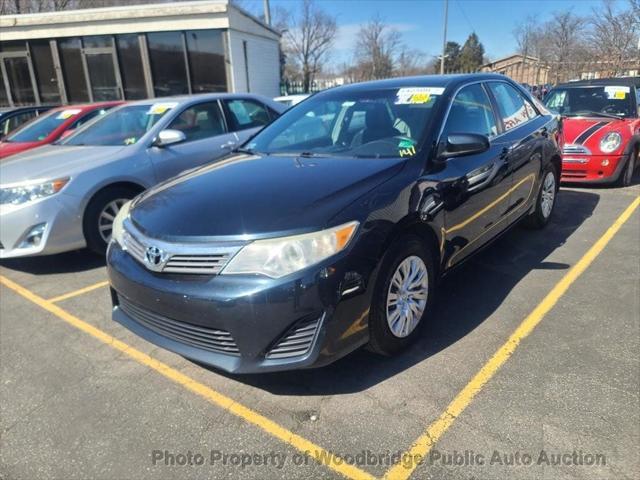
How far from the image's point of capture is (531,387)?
247 centimetres

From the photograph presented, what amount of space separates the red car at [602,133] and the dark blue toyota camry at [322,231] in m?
3.49

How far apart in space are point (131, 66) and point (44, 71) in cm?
393

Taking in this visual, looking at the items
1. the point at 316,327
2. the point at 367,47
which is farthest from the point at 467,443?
the point at 367,47

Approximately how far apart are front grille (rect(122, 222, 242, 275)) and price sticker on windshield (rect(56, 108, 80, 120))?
627 centimetres

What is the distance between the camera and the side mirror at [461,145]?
290cm

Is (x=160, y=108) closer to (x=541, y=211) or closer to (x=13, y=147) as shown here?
(x=13, y=147)

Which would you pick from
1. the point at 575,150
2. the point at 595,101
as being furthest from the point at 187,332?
the point at 595,101

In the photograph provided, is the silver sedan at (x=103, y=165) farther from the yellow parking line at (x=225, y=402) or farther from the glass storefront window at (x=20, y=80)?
the glass storefront window at (x=20, y=80)

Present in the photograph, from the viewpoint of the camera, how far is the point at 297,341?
220 centimetres

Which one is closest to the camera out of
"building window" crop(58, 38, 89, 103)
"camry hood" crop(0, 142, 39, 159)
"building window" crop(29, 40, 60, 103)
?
"camry hood" crop(0, 142, 39, 159)

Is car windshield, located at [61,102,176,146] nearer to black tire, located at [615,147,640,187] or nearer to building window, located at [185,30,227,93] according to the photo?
black tire, located at [615,147,640,187]

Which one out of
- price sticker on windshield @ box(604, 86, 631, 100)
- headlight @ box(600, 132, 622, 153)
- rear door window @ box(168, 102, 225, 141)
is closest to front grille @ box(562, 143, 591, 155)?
headlight @ box(600, 132, 622, 153)

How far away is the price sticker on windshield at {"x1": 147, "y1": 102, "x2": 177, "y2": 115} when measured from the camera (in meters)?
5.44

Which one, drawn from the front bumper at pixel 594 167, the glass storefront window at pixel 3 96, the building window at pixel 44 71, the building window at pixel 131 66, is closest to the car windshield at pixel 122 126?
the front bumper at pixel 594 167
